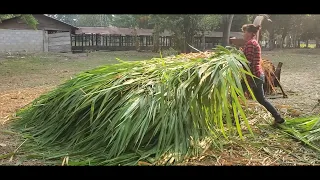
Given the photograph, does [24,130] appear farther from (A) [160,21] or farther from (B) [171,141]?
(A) [160,21]

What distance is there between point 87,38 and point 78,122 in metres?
→ 20.5

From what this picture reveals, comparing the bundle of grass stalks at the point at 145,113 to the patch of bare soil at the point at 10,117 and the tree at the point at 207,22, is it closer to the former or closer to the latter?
the patch of bare soil at the point at 10,117

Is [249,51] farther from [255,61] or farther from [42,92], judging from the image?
[42,92]

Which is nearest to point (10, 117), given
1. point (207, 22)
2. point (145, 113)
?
point (145, 113)

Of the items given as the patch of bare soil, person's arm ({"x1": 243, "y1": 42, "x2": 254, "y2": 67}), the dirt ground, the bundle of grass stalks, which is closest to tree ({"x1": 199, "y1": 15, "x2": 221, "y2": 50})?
the dirt ground

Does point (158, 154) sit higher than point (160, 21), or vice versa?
point (160, 21)

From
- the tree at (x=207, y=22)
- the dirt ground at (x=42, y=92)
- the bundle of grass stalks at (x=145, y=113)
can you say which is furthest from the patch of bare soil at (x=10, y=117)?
the tree at (x=207, y=22)

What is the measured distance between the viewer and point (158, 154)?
2891mm

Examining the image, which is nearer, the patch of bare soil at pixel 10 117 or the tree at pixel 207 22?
the patch of bare soil at pixel 10 117

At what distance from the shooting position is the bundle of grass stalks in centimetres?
297

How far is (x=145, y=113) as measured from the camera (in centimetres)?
314

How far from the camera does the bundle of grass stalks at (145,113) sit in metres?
2.97

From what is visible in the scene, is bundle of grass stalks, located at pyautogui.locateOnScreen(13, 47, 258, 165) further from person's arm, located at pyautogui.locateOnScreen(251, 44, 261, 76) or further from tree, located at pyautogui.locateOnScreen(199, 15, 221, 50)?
tree, located at pyautogui.locateOnScreen(199, 15, 221, 50)
